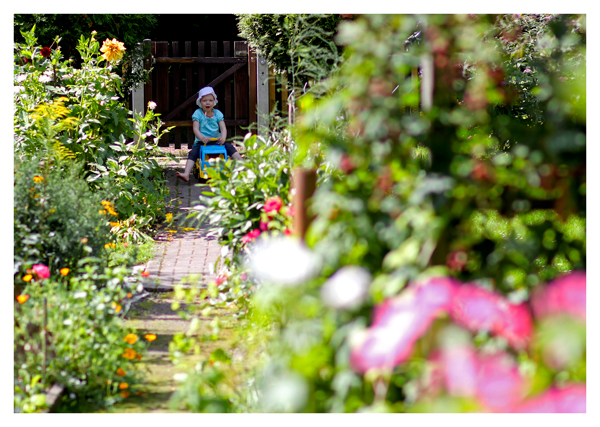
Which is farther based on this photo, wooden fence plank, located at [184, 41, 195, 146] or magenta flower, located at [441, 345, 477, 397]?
wooden fence plank, located at [184, 41, 195, 146]

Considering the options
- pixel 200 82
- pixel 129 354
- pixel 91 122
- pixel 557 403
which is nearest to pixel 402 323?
pixel 557 403

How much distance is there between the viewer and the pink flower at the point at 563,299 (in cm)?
150

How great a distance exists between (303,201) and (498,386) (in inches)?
42.5

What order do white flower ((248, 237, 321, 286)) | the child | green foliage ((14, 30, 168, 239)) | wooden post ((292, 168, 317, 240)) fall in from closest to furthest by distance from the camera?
white flower ((248, 237, 321, 286)) → wooden post ((292, 168, 317, 240)) → green foliage ((14, 30, 168, 239)) → the child

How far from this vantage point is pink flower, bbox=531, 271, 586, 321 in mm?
1496

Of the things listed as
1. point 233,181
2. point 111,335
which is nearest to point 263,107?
point 233,181

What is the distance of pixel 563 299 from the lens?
5.11 ft

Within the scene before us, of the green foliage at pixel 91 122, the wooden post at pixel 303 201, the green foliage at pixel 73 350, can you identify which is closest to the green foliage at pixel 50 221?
the green foliage at pixel 73 350

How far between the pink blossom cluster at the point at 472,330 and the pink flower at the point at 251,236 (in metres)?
1.67

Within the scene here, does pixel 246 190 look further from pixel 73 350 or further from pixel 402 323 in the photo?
pixel 402 323

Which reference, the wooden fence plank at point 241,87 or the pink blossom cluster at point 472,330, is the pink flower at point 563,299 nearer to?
the pink blossom cluster at point 472,330

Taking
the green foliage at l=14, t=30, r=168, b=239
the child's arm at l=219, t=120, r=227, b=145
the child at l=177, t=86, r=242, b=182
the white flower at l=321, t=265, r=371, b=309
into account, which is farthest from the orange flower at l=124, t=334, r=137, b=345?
the child's arm at l=219, t=120, r=227, b=145

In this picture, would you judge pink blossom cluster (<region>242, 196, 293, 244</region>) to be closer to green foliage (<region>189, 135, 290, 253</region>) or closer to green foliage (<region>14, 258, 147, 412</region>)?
green foliage (<region>189, 135, 290, 253</region>)

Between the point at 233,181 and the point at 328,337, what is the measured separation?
2.08 meters
